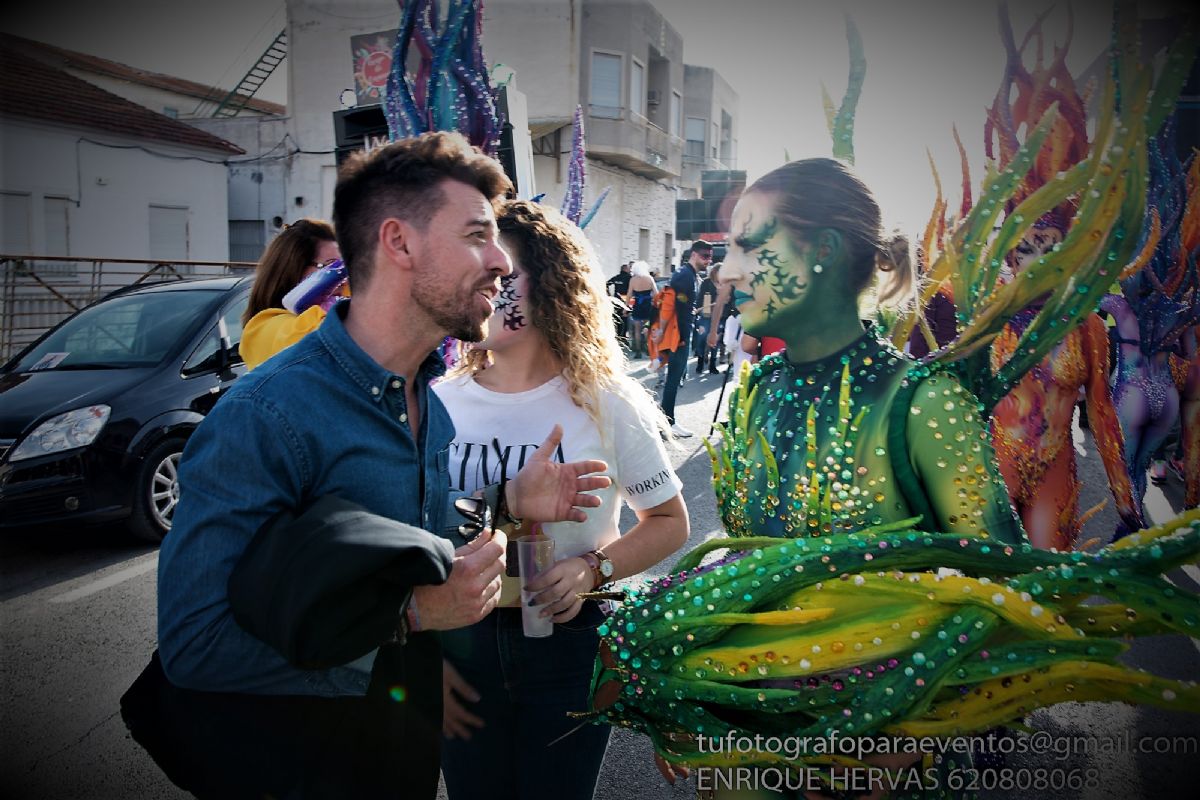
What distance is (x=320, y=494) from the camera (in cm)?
136

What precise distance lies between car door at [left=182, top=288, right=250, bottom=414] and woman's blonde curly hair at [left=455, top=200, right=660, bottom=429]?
4.26m

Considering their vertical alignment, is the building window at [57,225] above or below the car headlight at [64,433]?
above

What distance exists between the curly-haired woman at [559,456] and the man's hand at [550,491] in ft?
0.46

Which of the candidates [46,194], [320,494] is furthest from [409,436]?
[46,194]

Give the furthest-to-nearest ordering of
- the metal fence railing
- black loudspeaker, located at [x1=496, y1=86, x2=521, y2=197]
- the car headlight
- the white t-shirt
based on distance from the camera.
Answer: the metal fence railing → the car headlight → black loudspeaker, located at [x1=496, y1=86, x2=521, y2=197] → the white t-shirt

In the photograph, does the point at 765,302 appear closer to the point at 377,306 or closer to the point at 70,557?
the point at 377,306

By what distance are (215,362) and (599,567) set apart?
195 inches

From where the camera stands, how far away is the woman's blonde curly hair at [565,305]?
7.01ft

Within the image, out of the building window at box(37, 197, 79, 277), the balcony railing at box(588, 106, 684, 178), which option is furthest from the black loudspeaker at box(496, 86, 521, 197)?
the balcony railing at box(588, 106, 684, 178)

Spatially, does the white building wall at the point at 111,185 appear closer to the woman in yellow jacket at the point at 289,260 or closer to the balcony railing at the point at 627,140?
the balcony railing at the point at 627,140

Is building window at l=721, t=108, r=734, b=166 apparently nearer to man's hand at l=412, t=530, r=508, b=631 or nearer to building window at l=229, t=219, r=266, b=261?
man's hand at l=412, t=530, r=508, b=631

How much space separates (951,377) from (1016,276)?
9.3 inches

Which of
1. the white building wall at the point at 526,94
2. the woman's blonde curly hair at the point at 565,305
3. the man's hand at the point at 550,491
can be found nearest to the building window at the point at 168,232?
the white building wall at the point at 526,94

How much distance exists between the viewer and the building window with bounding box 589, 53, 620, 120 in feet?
65.1
